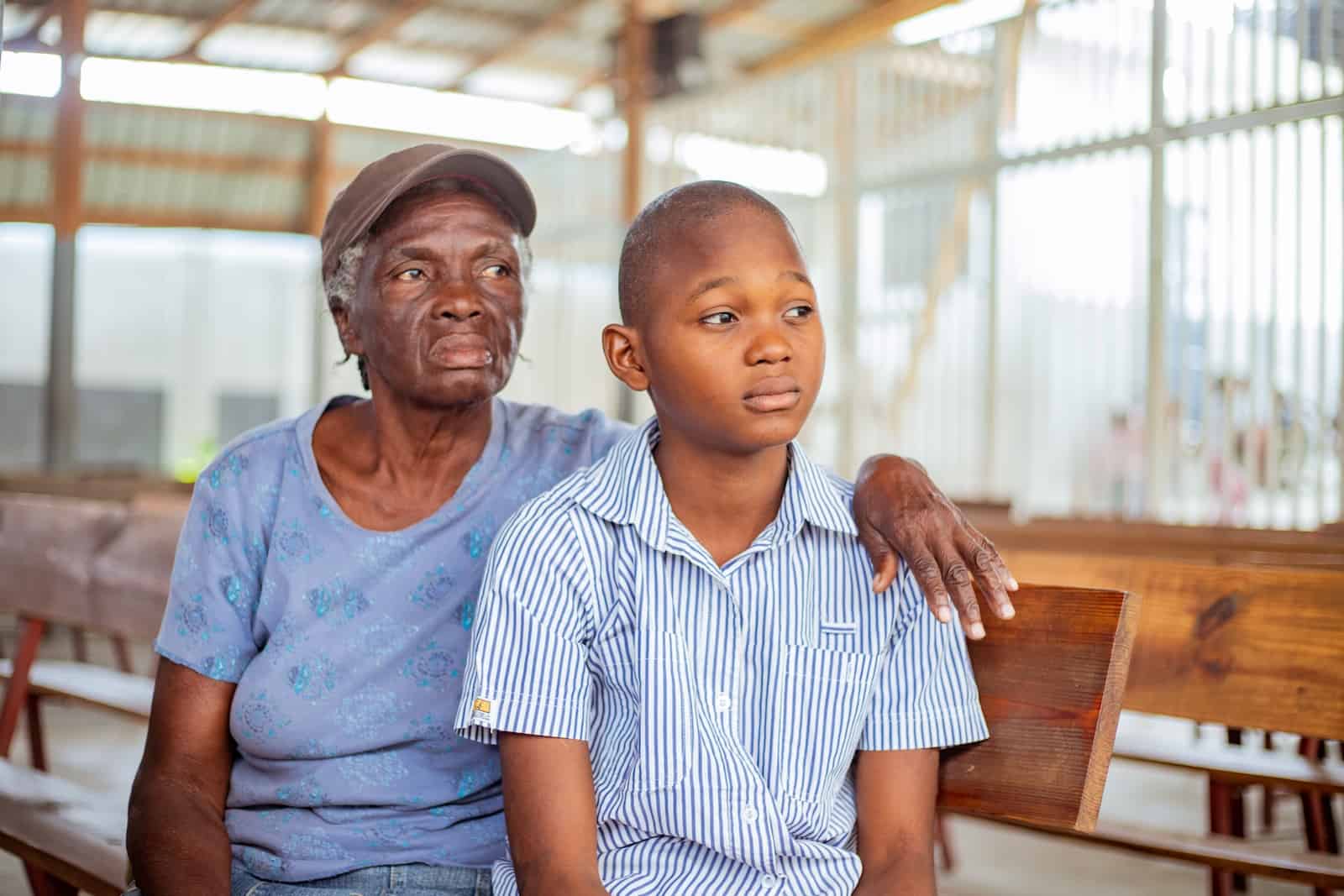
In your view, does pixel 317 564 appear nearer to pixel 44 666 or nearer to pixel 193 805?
pixel 193 805

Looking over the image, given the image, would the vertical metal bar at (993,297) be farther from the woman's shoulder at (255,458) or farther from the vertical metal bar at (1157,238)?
the woman's shoulder at (255,458)

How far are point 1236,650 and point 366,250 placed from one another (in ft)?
4.42

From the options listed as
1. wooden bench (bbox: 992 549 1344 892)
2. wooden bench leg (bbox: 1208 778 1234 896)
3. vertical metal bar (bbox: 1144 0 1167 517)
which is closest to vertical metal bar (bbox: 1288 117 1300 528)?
vertical metal bar (bbox: 1144 0 1167 517)

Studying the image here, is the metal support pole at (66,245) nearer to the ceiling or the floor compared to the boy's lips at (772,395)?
nearer to the ceiling

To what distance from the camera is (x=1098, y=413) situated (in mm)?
6688

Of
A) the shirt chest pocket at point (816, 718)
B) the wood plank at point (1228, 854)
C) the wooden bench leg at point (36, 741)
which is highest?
the shirt chest pocket at point (816, 718)

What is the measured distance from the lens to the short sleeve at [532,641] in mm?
1403

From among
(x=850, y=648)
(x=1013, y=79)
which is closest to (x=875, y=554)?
(x=850, y=648)

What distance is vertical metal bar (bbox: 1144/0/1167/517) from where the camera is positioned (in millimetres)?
6129

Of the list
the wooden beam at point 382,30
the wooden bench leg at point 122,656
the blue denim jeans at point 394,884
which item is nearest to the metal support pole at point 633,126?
the wooden beam at point 382,30

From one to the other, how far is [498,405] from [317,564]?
0.38m

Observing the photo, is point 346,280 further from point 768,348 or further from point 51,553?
point 51,553

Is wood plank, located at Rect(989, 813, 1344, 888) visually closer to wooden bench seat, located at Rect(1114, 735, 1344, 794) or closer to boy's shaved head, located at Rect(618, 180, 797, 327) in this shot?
wooden bench seat, located at Rect(1114, 735, 1344, 794)

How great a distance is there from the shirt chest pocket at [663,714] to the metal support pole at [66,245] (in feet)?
30.7
